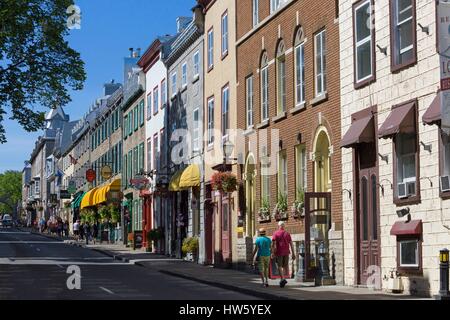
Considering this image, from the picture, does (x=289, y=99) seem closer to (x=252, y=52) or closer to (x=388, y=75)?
(x=252, y=52)

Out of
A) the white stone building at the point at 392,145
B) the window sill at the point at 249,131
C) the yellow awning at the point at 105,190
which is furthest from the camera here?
the yellow awning at the point at 105,190

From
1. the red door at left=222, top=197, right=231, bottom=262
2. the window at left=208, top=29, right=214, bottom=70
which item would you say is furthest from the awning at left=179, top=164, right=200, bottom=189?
the window at left=208, top=29, right=214, bottom=70

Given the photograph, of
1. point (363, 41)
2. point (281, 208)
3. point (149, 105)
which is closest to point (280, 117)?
point (281, 208)

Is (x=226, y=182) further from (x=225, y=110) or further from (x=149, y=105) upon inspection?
(x=149, y=105)

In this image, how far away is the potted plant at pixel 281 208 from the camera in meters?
27.7

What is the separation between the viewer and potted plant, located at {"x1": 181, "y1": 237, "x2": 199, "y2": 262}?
3809 centimetres

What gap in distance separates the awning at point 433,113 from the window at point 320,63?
651 centimetres

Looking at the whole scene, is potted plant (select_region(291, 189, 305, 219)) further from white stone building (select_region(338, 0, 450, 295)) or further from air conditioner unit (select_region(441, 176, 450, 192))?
air conditioner unit (select_region(441, 176, 450, 192))

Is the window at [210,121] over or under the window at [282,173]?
over

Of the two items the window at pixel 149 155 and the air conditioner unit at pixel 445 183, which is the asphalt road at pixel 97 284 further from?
the window at pixel 149 155

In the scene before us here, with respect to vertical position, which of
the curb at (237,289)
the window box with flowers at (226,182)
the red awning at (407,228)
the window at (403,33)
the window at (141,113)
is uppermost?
the window at (141,113)

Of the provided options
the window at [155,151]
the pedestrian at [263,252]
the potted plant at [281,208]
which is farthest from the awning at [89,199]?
the pedestrian at [263,252]

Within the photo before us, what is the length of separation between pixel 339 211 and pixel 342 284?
183cm

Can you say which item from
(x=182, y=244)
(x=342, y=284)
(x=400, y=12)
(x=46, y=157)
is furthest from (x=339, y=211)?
(x=46, y=157)
